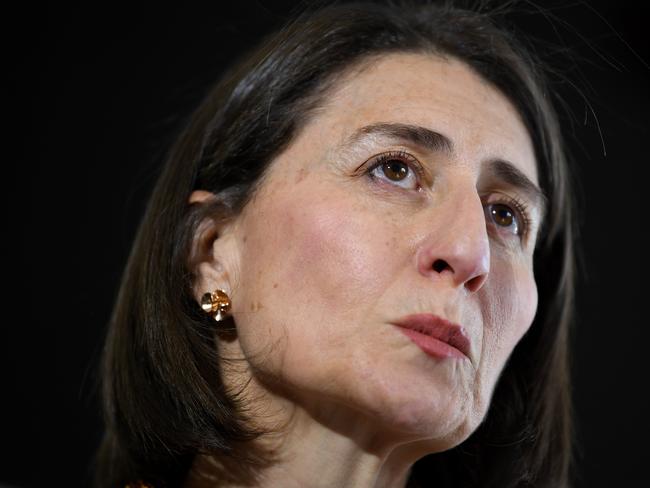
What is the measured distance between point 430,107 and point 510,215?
0.25 meters

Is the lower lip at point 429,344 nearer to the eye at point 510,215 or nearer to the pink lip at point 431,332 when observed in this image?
the pink lip at point 431,332

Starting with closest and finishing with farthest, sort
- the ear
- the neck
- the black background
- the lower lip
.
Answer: the lower lip < the neck < the ear < the black background

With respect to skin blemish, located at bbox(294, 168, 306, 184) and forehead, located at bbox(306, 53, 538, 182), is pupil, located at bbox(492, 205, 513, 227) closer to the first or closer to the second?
forehead, located at bbox(306, 53, 538, 182)

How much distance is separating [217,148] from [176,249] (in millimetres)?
204

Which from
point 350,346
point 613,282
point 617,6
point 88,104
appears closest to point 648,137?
point 613,282

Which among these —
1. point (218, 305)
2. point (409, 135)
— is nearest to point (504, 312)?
point (409, 135)

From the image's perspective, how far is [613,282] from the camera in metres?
2.19

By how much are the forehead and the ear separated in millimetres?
221

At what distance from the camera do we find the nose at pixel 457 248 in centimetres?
136

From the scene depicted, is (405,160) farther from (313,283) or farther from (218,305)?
(218,305)

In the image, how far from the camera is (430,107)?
4.99 ft

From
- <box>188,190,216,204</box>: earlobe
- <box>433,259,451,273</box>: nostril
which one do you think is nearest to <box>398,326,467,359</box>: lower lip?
<box>433,259,451,273</box>: nostril

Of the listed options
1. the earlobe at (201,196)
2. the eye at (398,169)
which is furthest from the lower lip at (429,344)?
the earlobe at (201,196)

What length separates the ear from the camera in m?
1.55
